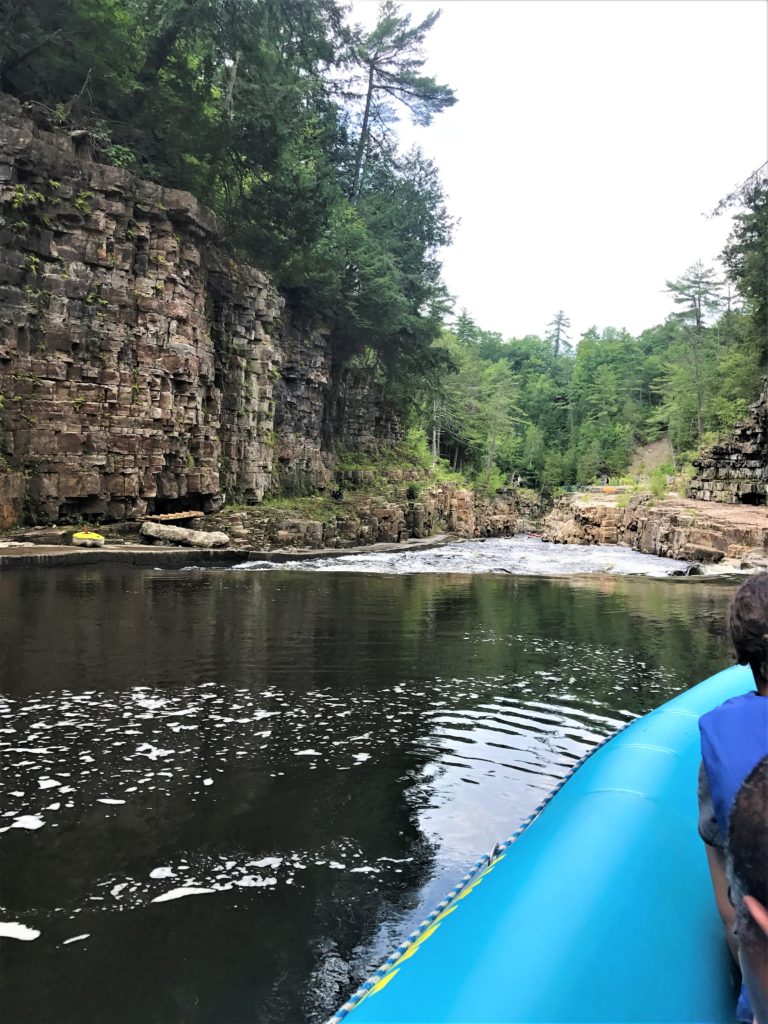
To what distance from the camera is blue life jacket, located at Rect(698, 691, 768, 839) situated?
1523mm

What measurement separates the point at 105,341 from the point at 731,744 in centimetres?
1855

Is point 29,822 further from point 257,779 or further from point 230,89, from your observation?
point 230,89

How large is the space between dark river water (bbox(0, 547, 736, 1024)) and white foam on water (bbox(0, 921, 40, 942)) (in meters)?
0.01

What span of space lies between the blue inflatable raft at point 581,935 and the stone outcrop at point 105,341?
16304 mm

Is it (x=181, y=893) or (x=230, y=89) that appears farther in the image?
(x=230, y=89)

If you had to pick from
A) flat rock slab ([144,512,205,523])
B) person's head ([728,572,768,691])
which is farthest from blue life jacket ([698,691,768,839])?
flat rock slab ([144,512,205,523])

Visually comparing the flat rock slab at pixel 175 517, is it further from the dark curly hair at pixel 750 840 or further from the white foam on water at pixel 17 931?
the dark curly hair at pixel 750 840

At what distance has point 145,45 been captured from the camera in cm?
1988

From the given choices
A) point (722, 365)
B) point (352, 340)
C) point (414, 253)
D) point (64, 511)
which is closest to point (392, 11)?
point (414, 253)

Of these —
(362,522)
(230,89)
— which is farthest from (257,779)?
(362,522)

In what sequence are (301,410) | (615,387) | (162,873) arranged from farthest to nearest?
(615,387) → (301,410) → (162,873)

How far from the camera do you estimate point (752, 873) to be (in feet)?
3.71

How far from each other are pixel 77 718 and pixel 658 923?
12.9 feet

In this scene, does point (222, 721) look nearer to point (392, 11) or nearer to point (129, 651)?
point (129, 651)
